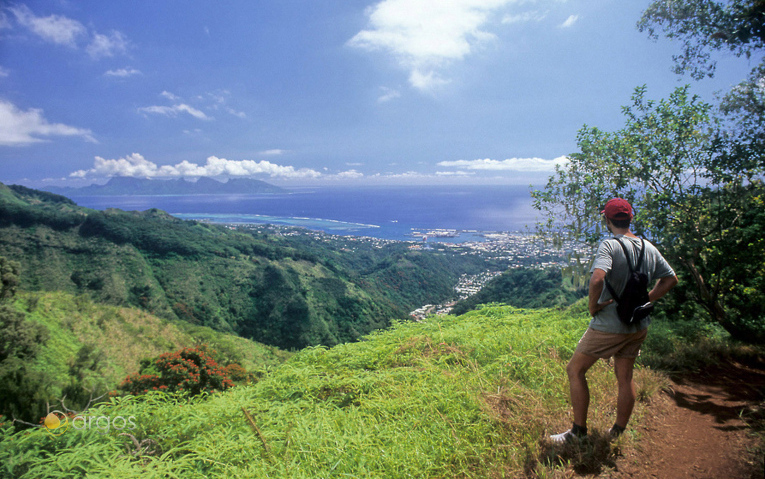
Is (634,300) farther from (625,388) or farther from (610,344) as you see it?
(625,388)

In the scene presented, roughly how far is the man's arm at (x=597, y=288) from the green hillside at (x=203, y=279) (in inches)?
1507

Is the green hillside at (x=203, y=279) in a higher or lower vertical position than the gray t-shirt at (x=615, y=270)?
lower

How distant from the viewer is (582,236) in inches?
205

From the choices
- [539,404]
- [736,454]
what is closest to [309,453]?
[539,404]

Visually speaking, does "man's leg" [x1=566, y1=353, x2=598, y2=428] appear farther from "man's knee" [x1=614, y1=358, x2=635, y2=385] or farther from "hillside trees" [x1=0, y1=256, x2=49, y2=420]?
"hillside trees" [x1=0, y1=256, x2=49, y2=420]

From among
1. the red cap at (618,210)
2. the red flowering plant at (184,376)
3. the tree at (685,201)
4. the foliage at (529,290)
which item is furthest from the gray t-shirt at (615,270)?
the foliage at (529,290)

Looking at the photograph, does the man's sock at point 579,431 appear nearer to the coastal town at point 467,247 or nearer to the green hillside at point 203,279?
the coastal town at point 467,247

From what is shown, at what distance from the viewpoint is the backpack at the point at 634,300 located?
214cm

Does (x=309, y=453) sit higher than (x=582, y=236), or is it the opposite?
(x=582, y=236)

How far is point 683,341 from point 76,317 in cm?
2565

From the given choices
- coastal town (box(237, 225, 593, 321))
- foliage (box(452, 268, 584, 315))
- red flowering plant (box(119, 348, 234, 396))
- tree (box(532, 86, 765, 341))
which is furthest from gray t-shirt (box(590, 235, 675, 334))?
coastal town (box(237, 225, 593, 321))

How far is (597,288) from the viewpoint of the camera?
85.0 inches

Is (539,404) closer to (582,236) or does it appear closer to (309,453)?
(309,453)

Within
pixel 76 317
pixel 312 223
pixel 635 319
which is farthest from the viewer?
pixel 312 223
